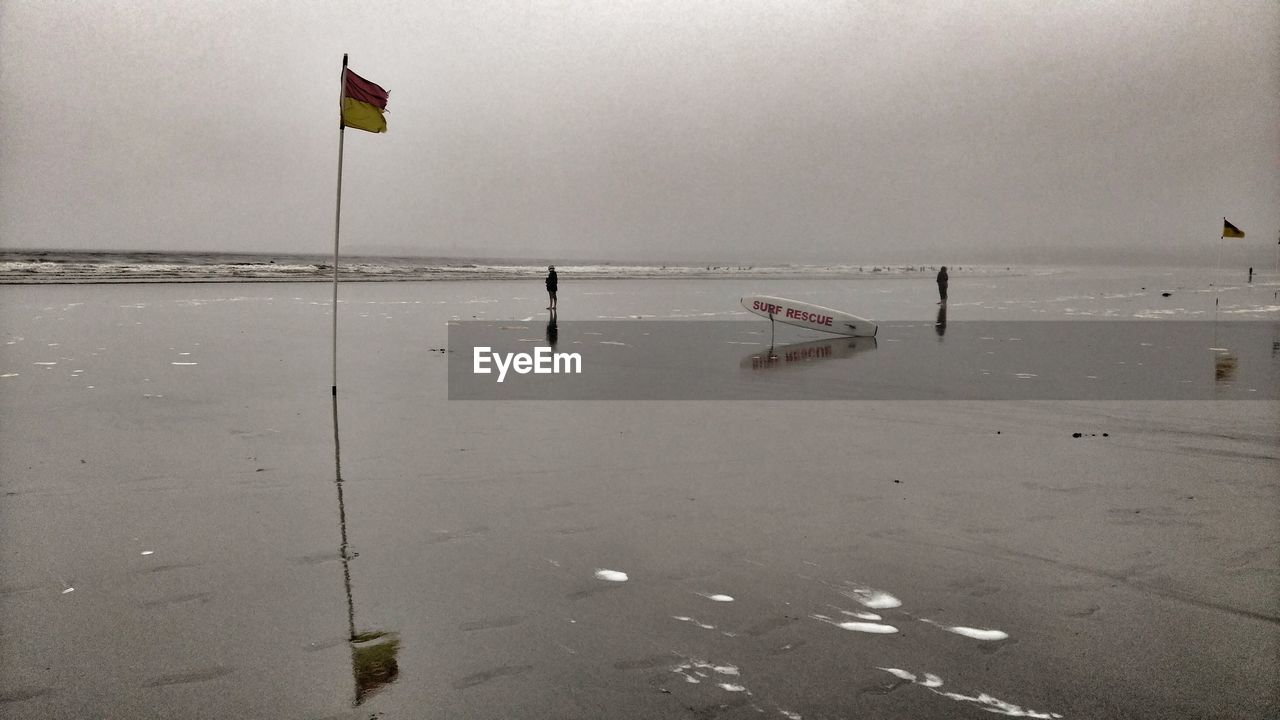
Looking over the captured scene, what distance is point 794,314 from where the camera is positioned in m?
24.0

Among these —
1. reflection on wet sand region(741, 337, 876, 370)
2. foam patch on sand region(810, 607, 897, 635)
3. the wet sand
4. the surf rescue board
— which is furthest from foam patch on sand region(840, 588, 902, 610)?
the surf rescue board

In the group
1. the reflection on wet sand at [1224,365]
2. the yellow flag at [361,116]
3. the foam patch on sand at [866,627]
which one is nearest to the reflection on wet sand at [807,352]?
the reflection on wet sand at [1224,365]

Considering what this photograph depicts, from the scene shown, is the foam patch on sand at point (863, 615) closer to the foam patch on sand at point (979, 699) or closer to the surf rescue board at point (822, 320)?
the foam patch on sand at point (979, 699)

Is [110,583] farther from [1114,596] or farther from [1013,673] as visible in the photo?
[1114,596]

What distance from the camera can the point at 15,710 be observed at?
3766 millimetres

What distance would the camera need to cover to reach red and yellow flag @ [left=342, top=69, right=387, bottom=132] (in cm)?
1326

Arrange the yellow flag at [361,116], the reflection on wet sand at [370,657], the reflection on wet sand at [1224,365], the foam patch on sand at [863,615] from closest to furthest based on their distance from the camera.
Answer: the reflection on wet sand at [370,657] < the foam patch on sand at [863,615] < the yellow flag at [361,116] < the reflection on wet sand at [1224,365]

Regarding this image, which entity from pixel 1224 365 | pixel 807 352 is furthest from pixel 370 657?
pixel 1224 365

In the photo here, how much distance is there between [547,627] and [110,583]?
296cm

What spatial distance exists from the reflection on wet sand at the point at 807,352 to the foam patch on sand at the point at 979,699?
12.8 m

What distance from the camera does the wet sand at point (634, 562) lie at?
4027 mm

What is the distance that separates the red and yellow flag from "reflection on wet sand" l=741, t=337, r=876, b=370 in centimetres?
856

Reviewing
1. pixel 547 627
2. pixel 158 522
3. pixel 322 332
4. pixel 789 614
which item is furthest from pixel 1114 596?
pixel 322 332

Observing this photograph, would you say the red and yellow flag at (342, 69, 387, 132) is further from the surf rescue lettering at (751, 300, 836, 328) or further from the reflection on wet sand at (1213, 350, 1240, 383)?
the reflection on wet sand at (1213, 350, 1240, 383)
